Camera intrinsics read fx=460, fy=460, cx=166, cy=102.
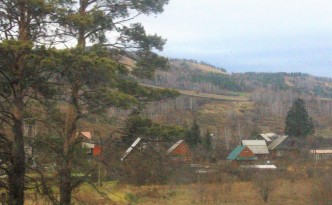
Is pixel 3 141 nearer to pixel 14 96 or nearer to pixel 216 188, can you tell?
pixel 14 96

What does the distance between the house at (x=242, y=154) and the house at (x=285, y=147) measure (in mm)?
6987

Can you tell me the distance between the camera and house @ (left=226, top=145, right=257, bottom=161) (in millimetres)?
54875

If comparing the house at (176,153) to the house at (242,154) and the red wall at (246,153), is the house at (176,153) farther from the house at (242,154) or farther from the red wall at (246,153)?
the red wall at (246,153)

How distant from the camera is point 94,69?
34.5ft

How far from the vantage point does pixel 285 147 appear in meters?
64.1

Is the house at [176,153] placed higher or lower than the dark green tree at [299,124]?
higher

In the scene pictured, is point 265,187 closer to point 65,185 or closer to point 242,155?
point 65,185

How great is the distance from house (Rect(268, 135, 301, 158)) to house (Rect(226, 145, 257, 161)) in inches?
275

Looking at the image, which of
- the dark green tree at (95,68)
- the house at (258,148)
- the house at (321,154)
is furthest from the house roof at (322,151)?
the dark green tree at (95,68)

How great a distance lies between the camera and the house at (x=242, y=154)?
54875 millimetres

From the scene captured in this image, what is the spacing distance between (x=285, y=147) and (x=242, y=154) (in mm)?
10846

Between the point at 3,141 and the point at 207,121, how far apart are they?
310ft

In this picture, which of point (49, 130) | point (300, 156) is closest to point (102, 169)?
point (49, 130)

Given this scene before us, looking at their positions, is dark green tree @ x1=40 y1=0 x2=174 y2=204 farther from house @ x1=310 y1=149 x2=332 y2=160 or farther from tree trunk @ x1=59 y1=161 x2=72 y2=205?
house @ x1=310 y1=149 x2=332 y2=160
